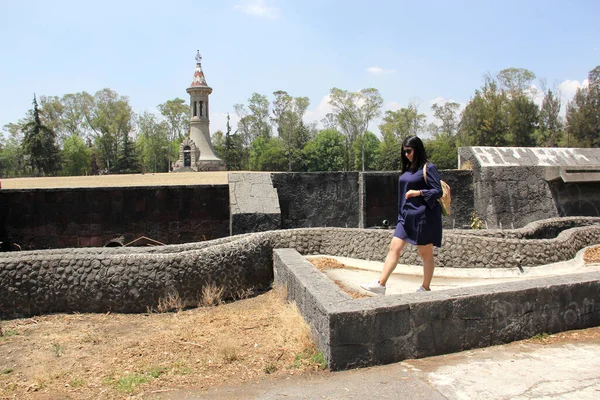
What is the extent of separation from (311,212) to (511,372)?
7.54 meters

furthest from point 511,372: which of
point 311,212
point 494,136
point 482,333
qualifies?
point 494,136

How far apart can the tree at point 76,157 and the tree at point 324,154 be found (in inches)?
1114

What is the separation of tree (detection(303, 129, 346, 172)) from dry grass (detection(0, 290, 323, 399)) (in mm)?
52692

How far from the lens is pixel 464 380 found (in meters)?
3.47

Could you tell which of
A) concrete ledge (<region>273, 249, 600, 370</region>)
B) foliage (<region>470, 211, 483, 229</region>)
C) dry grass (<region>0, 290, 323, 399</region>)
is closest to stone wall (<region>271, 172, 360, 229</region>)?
foliage (<region>470, 211, 483, 229</region>)

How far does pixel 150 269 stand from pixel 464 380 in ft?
14.3

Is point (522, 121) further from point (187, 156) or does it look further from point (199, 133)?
point (187, 156)

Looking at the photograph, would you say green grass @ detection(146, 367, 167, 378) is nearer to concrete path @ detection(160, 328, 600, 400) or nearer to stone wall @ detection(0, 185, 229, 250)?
concrete path @ detection(160, 328, 600, 400)

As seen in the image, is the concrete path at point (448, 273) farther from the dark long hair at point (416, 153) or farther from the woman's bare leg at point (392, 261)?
the dark long hair at point (416, 153)

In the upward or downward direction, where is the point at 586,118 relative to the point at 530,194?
upward

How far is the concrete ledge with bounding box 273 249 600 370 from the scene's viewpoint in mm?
3830

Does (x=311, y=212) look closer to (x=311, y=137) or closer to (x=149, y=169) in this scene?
(x=311, y=137)

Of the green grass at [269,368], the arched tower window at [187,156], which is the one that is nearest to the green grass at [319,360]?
the green grass at [269,368]

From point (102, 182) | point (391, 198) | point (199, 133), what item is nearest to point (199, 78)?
point (199, 133)
